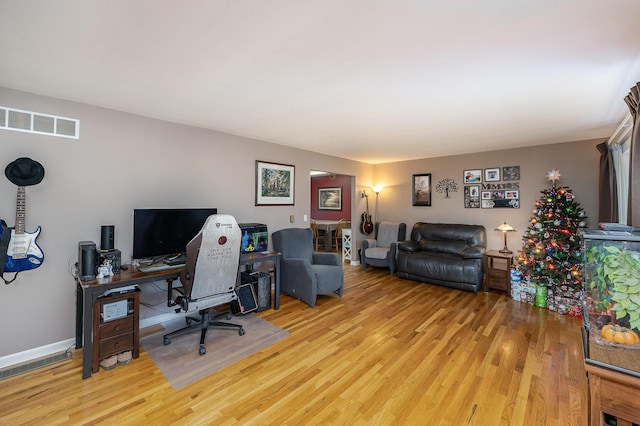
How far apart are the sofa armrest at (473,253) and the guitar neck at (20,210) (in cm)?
540

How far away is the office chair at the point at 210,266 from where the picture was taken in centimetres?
239

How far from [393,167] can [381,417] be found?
5229mm

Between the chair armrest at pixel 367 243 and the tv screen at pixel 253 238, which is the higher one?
the tv screen at pixel 253 238

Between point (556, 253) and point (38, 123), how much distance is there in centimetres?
609

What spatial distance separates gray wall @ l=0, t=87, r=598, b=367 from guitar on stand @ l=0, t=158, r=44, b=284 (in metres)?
0.11

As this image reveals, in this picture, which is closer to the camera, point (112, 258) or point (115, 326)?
point (115, 326)

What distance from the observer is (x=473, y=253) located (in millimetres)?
4414

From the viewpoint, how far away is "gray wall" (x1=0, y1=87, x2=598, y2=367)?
2.41 m

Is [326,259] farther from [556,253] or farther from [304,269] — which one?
[556,253]

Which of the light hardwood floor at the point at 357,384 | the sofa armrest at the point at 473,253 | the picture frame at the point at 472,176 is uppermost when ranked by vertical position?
the picture frame at the point at 472,176

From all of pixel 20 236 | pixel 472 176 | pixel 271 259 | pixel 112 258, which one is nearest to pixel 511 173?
pixel 472 176

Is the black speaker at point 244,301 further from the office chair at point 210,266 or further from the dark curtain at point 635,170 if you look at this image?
the dark curtain at point 635,170

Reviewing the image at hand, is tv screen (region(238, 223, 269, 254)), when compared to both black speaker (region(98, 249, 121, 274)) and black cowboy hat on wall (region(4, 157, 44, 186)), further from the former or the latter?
black cowboy hat on wall (region(4, 157, 44, 186))

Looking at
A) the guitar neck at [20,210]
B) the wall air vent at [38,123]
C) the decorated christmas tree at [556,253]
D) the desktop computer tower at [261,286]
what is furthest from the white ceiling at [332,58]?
the desktop computer tower at [261,286]
